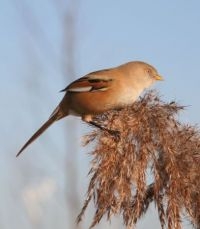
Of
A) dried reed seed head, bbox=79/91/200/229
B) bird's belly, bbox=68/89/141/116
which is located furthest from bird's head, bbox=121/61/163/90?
dried reed seed head, bbox=79/91/200/229

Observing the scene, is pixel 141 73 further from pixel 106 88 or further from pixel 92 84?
pixel 92 84

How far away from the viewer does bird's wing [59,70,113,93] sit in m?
4.32

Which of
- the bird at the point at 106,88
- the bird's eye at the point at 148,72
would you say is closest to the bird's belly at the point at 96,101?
the bird at the point at 106,88

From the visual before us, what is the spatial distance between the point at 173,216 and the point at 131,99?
1449 mm

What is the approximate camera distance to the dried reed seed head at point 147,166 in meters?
2.75

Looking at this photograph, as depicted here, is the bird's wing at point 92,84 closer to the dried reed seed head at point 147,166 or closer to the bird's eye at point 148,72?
the bird's eye at point 148,72

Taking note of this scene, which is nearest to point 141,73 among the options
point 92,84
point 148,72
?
point 148,72

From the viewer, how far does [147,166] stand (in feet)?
9.33

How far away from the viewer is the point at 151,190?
290 centimetres

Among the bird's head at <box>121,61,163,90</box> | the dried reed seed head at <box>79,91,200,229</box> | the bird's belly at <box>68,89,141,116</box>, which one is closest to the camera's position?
the dried reed seed head at <box>79,91,200,229</box>

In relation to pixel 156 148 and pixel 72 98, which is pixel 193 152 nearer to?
pixel 156 148

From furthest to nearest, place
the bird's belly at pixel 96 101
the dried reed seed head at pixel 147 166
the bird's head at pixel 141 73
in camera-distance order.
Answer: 1. the bird's head at pixel 141 73
2. the bird's belly at pixel 96 101
3. the dried reed seed head at pixel 147 166

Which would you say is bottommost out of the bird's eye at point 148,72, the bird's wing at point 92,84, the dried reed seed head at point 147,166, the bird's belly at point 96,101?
the dried reed seed head at point 147,166

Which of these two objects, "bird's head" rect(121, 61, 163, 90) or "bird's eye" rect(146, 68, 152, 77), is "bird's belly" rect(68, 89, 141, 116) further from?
"bird's eye" rect(146, 68, 152, 77)
